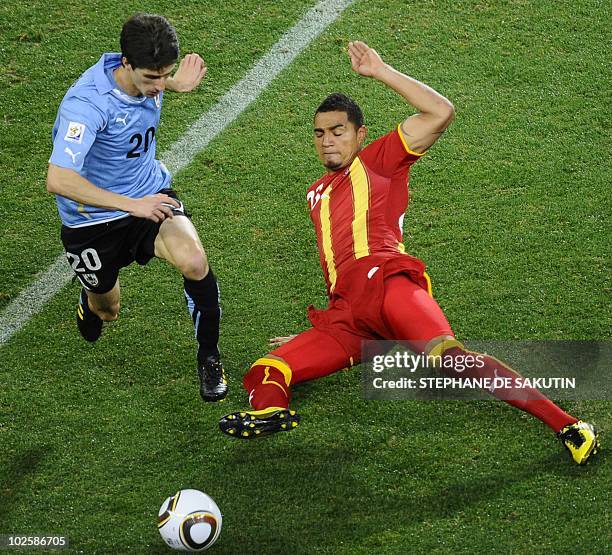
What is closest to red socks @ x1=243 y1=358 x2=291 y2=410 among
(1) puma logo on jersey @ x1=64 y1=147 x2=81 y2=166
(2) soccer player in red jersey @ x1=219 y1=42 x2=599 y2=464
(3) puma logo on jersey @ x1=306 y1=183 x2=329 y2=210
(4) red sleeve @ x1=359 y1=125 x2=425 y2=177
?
(2) soccer player in red jersey @ x1=219 y1=42 x2=599 y2=464

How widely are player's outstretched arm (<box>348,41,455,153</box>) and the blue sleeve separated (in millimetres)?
1370

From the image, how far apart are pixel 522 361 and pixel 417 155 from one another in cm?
125

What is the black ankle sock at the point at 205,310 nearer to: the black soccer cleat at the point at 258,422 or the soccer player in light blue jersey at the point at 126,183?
the soccer player in light blue jersey at the point at 126,183

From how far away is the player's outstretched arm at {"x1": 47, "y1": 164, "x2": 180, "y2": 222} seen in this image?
213 inches

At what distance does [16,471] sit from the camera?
563cm

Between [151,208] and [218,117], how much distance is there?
269 cm

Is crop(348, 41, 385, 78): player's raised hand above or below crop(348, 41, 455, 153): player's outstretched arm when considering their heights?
above

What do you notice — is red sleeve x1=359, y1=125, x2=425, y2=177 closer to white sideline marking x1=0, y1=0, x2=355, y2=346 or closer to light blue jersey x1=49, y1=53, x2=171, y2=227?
light blue jersey x1=49, y1=53, x2=171, y2=227

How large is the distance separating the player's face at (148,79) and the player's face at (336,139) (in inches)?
41.2

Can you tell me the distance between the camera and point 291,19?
8.70 meters

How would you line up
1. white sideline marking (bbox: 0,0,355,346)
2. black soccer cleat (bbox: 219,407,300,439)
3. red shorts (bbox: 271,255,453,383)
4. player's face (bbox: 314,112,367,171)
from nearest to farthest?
black soccer cleat (bbox: 219,407,300,439)
red shorts (bbox: 271,255,453,383)
player's face (bbox: 314,112,367,171)
white sideline marking (bbox: 0,0,355,346)

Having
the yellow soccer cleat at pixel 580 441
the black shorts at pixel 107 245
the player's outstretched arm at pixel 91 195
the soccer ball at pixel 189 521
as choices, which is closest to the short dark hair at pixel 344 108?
the black shorts at pixel 107 245

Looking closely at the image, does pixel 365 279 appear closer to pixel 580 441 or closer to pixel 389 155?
pixel 389 155

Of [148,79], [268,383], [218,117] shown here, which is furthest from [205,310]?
[218,117]
